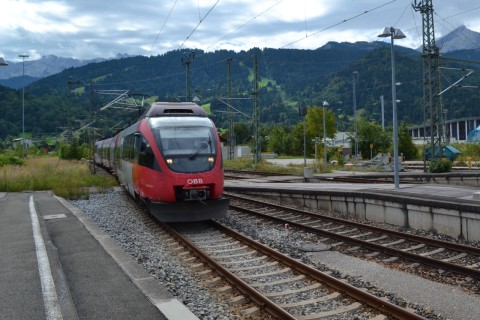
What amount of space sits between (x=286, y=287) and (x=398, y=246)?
13.4ft

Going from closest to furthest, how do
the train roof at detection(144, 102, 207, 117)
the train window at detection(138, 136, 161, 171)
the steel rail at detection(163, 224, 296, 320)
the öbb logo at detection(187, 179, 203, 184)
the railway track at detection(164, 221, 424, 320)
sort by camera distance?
the steel rail at detection(163, 224, 296, 320)
the railway track at detection(164, 221, 424, 320)
the öbb logo at detection(187, 179, 203, 184)
the train window at detection(138, 136, 161, 171)
the train roof at detection(144, 102, 207, 117)

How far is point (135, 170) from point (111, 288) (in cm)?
831

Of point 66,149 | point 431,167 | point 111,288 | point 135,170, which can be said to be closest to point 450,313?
point 111,288

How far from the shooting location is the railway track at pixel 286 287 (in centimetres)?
650

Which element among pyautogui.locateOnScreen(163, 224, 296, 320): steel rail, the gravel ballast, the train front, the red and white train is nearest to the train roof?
the red and white train

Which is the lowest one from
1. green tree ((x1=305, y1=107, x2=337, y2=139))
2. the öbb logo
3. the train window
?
the öbb logo

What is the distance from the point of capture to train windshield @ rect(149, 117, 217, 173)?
505 inches

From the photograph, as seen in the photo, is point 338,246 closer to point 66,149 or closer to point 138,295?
point 138,295

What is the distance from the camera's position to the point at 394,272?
28.4 feet

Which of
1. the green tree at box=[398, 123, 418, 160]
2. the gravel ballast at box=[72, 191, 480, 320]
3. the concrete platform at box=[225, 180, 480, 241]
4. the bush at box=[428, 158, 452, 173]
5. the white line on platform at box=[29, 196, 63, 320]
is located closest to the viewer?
the white line on platform at box=[29, 196, 63, 320]

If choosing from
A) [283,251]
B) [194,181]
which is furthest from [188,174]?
[283,251]

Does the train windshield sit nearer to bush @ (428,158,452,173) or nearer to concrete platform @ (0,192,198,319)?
concrete platform @ (0,192,198,319)

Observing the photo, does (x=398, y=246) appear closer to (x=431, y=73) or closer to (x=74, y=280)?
(x=74, y=280)

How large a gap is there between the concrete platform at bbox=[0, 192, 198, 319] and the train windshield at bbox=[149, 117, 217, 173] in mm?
2623
